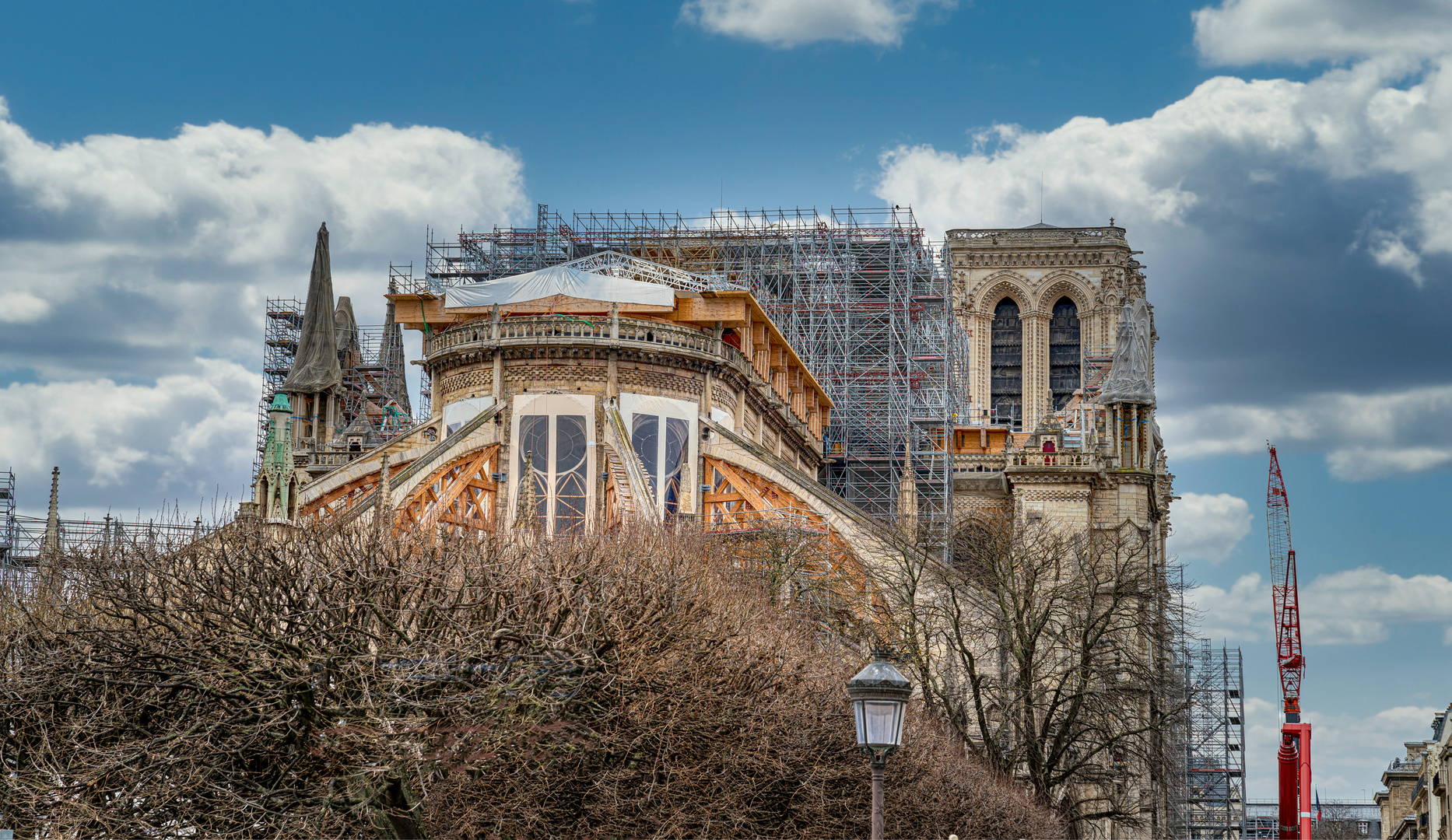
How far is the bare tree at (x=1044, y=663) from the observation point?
38344mm

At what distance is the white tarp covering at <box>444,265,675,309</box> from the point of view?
53.1m

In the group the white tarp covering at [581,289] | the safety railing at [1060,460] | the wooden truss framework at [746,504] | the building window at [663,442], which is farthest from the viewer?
the safety railing at [1060,460]

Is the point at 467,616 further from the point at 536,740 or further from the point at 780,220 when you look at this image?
→ the point at 780,220

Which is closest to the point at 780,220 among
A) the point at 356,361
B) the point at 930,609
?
the point at 356,361

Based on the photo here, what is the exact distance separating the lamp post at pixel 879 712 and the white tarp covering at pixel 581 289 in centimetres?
3665

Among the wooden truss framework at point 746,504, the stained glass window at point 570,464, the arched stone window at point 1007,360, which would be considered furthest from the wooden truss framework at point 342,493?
the arched stone window at point 1007,360

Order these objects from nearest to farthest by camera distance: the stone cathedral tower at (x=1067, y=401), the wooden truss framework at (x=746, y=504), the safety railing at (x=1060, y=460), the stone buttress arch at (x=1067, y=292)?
the wooden truss framework at (x=746, y=504)
the stone cathedral tower at (x=1067, y=401)
the safety railing at (x=1060, y=460)
the stone buttress arch at (x=1067, y=292)

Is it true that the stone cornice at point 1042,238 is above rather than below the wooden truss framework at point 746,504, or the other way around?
above

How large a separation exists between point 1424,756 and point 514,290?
134 ft

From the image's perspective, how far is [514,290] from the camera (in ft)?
177

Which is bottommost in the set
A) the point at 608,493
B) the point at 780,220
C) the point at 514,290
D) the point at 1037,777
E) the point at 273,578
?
the point at 1037,777

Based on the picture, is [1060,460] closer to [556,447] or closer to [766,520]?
[766,520]

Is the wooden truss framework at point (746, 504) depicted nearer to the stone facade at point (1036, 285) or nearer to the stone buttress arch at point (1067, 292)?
the stone facade at point (1036, 285)

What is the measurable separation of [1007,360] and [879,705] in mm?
83440
